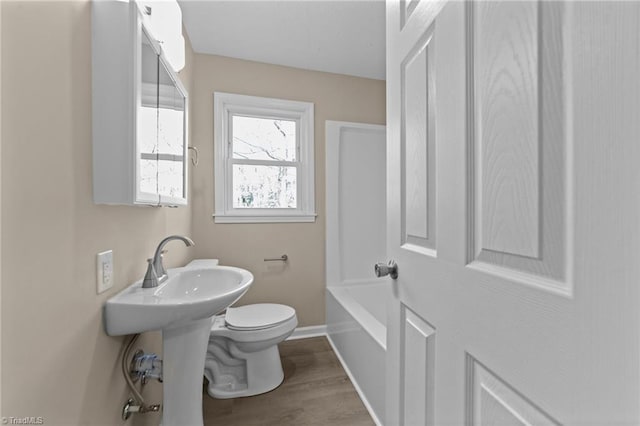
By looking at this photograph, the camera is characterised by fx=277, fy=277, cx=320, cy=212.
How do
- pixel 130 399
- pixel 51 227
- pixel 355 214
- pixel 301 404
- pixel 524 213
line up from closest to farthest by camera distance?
1. pixel 524 213
2. pixel 51 227
3. pixel 130 399
4. pixel 301 404
5. pixel 355 214

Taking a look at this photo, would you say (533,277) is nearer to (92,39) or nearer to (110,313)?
(110,313)

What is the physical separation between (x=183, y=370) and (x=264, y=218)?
4.40ft

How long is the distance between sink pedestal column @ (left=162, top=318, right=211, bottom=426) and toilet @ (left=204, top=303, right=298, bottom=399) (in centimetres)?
47

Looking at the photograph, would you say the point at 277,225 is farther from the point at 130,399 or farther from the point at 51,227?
the point at 51,227

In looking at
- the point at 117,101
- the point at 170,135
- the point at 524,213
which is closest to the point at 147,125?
the point at 117,101

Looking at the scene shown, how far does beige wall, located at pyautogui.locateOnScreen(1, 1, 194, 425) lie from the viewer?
0.56m

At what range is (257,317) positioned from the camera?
182 cm

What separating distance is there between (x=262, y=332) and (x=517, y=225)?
1567 millimetres

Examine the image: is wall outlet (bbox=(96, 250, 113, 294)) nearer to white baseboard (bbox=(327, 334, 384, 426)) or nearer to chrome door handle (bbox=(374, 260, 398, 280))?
chrome door handle (bbox=(374, 260, 398, 280))

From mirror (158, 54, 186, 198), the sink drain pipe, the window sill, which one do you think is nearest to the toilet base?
the sink drain pipe

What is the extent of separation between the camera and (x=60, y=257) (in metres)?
0.70

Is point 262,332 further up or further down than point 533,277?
further down

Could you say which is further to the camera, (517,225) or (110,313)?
(110,313)

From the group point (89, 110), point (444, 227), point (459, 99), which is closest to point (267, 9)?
point (89, 110)
